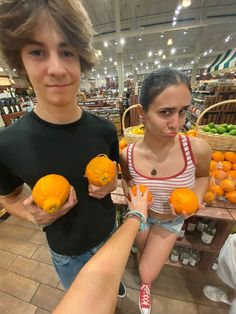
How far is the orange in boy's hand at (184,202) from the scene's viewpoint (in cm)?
88

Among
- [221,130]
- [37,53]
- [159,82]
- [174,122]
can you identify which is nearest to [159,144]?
[174,122]

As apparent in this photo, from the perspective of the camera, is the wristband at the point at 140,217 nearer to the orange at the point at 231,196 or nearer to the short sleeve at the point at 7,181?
the short sleeve at the point at 7,181

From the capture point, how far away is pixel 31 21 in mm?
596

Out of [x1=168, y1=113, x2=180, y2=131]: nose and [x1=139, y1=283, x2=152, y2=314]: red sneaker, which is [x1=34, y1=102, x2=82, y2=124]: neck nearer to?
[x1=168, y1=113, x2=180, y2=131]: nose

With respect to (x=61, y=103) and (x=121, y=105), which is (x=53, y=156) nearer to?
(x=61, y=103)

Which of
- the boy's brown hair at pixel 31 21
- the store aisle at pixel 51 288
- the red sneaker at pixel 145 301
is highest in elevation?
the boy's brown hair at pixel 31 21

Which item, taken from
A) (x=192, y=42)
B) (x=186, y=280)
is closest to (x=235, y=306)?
(x=186, y=280)

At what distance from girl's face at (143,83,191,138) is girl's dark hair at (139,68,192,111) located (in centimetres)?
2

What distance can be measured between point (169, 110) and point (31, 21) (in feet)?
2.31

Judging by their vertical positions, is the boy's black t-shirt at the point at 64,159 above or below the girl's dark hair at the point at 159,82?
below

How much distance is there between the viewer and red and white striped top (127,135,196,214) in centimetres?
107

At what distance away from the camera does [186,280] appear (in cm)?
171

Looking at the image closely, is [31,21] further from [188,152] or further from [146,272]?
[146,272]

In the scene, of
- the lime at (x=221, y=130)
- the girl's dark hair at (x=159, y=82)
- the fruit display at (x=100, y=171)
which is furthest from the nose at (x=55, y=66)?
the lime at (x=221, y=130)
